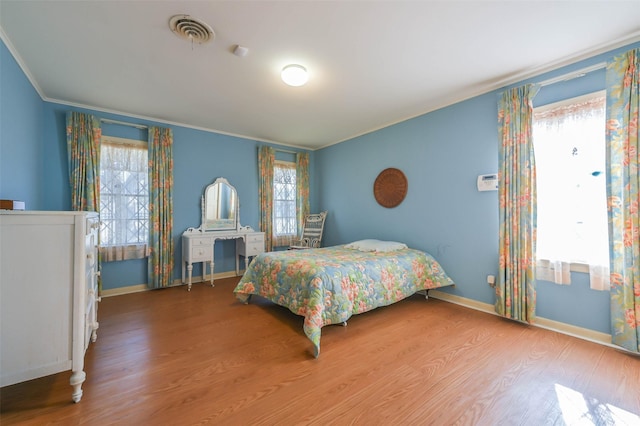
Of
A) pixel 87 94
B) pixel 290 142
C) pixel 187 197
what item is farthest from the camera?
pixel 290 142

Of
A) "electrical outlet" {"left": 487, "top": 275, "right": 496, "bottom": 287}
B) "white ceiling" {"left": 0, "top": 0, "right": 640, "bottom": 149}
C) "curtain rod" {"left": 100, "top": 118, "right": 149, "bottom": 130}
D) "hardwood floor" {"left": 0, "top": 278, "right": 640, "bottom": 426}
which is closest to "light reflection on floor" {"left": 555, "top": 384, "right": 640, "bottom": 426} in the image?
"hardwood floor" {"left": 0, "top": 278, "right": 640, "bottom": 426}

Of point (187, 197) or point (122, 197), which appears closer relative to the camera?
point (122, 197)

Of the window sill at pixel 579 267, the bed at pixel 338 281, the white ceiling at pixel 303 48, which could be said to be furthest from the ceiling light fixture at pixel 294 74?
the window sill at pixel 579 267

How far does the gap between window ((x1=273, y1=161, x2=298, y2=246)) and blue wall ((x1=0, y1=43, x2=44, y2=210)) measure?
3142mm

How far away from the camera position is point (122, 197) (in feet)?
11.7

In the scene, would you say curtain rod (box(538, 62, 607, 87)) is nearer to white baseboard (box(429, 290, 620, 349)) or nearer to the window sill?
the window sill

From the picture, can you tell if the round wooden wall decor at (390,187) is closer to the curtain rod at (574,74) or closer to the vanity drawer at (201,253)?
the curtain rod at (574,74)

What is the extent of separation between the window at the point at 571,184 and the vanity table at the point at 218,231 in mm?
3830

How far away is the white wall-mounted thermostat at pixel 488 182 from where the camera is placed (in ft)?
9.12

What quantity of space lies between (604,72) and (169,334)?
4.45 m

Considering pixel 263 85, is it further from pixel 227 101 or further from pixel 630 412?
pixel 630 412

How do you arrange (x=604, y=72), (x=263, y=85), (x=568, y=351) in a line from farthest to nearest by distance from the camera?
(x=263, y=85) < (x=604, y=72) < (x=568, y=351)

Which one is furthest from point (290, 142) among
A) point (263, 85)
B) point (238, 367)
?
point (238, 367)

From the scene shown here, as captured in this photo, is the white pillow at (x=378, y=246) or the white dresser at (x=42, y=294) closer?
the white dresser at (x=42, y=294)
